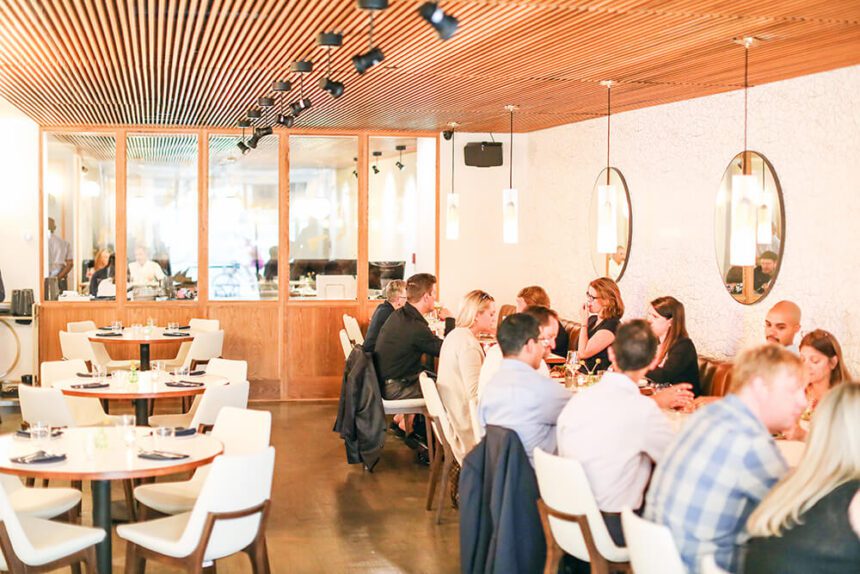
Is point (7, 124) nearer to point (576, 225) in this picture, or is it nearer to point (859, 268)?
point (576, 225)

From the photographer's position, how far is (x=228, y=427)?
5.59 metres

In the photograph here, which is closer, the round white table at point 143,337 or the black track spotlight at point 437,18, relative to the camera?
the black track spotlight at point 437,18

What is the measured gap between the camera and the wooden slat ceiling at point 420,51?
5414mm

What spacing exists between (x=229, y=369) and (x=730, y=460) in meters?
4.79

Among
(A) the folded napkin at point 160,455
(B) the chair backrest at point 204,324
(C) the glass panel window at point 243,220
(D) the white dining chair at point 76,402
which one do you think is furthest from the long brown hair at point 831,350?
(C) the glass panel window at point 243,220

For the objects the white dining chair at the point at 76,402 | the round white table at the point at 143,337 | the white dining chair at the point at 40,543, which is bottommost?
the white dining chair at the point at 40,543

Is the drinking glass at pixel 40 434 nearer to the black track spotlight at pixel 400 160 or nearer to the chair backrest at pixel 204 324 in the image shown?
the chair backrest at pixel 204 324

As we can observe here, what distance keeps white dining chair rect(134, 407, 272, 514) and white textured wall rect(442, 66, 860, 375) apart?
3975mm

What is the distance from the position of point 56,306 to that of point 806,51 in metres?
8.57

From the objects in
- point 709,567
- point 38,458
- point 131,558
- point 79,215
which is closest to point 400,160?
point 79,215

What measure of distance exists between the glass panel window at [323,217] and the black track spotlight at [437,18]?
23.7ft

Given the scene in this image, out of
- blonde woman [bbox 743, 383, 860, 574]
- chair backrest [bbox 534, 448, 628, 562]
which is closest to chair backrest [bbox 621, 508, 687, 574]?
blonde woman [bbox 743, 383, 860, 574]

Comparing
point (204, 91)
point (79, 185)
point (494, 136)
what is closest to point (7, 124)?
point (79, 185)

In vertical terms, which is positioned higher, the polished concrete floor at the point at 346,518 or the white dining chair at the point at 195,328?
the white dining chair at the point at 195,328
